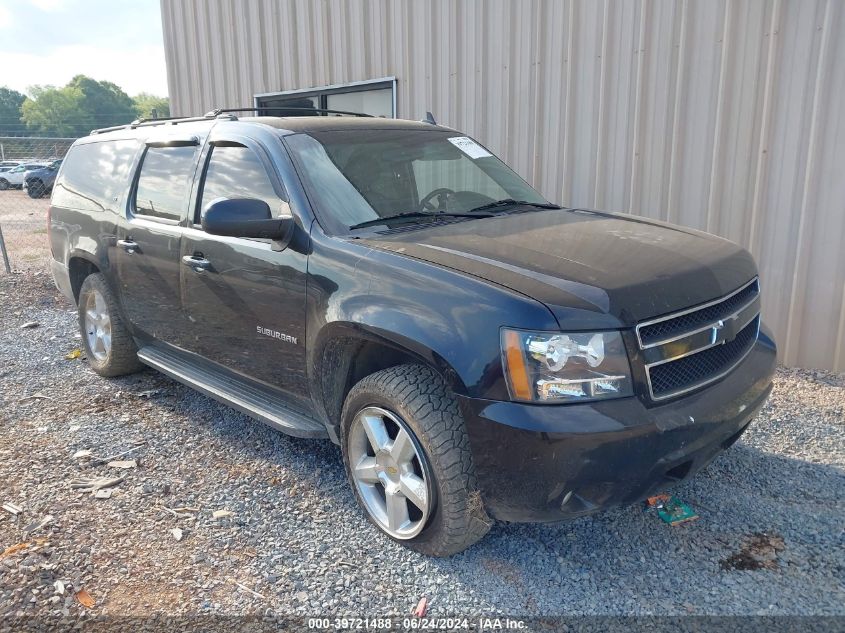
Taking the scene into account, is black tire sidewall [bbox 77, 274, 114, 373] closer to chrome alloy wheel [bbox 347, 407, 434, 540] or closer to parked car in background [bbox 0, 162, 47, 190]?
chrome alloy wheel [bbox 347, 407, 434, 540]

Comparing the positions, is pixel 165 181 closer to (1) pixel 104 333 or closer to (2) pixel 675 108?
(1) pixel 104 333

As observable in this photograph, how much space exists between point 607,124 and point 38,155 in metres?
31.6

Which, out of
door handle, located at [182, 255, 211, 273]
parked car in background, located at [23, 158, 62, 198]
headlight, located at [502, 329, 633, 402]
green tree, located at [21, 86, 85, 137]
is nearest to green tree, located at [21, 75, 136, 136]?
green tree, located at [21, 86, 85, 137]

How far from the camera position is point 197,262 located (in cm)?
368

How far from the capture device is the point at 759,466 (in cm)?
358

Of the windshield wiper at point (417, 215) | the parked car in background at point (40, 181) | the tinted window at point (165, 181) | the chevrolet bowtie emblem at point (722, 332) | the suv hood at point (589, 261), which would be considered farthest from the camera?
the parked car in background at point (40, 181)

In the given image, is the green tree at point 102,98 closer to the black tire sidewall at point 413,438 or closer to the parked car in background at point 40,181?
the parked car in background at point 40,181

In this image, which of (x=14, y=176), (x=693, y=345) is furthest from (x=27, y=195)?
(x=693, y=345)

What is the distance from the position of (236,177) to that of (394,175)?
0.87m

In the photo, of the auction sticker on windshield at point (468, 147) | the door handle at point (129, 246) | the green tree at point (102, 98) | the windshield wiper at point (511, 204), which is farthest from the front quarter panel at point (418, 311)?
the green tree at point (102, 98)

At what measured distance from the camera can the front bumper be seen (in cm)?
232

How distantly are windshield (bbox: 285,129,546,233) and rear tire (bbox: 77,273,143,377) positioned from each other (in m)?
2.21

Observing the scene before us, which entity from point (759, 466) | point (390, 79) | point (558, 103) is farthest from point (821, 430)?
point (390, 79)

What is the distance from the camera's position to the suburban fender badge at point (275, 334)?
127 inches
